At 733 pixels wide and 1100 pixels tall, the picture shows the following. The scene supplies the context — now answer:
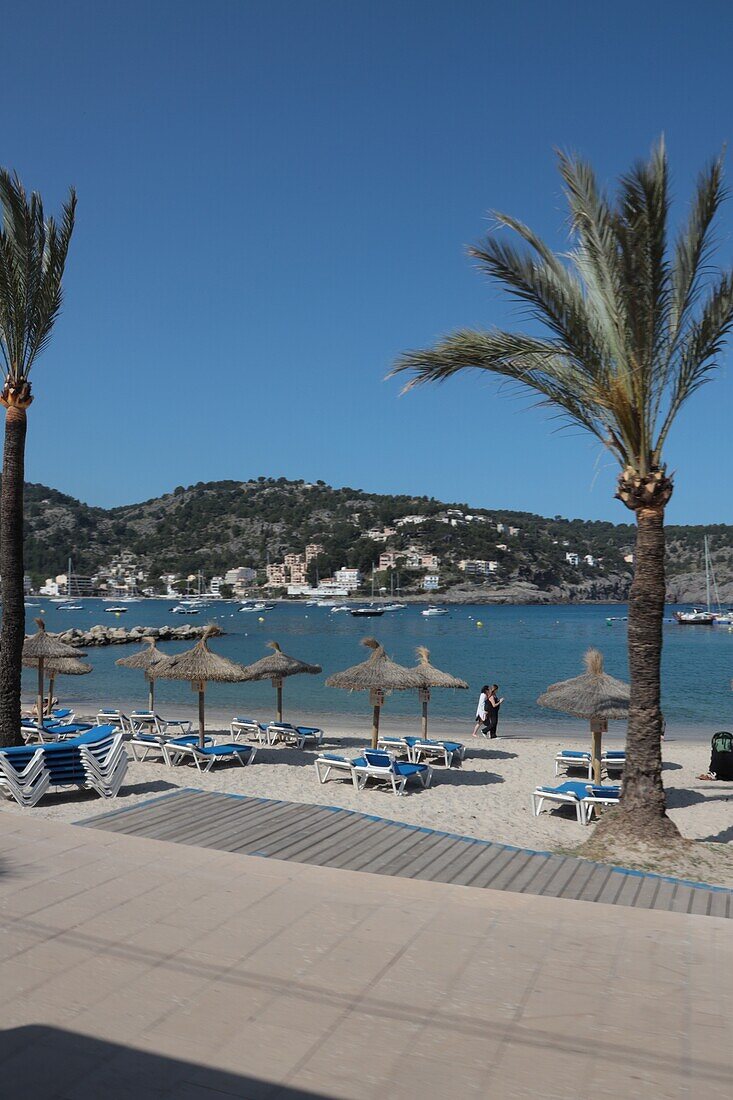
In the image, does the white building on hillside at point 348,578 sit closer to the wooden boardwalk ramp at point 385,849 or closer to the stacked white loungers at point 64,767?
the stacked white loungers at point 64,767

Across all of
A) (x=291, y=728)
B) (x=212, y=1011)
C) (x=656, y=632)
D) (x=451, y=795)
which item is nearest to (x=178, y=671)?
(x=291, y=728)

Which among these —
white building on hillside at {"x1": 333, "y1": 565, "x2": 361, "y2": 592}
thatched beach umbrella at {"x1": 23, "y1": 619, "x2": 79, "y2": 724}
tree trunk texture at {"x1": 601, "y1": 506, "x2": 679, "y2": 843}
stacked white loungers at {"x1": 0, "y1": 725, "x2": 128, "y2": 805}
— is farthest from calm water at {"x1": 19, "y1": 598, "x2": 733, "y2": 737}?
white building on hillside at {"x1": 333, "y1": 565, "x2": 361, "y2": 592}

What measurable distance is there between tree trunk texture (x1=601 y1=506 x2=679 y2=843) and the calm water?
57.1ft

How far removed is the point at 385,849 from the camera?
26.8ft

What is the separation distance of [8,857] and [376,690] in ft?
26.5

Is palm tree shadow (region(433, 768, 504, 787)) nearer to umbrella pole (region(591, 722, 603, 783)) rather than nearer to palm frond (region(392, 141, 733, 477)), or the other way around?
umbrella pole (region(591, 722, 603, 783))

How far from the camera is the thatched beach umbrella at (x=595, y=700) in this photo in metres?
12.4

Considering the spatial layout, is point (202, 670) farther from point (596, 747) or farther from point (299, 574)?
point (299, 574)

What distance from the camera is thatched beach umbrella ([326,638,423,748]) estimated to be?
14.7m

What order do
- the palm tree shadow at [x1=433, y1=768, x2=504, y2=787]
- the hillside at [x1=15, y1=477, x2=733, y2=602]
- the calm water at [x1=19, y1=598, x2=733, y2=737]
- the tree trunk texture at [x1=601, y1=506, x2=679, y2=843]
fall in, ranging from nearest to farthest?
the tree trunk texture at [x1=601, y1=506, x2=679, y2=843]
the palm tree shadow at [x1=433, y1=768, x2=504, y2=787]
the calm water at [x1=19, y1=598, x2=733, y2=737]
the hillside at [x1=15, y1=477, x2=733, y2=602]

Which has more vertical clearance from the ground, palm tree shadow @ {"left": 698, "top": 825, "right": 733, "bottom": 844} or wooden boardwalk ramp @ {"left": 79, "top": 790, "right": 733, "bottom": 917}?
wooden boardwalk ramp @ {"left": 79, "top": 790, "right": 733, "bottom": 917}

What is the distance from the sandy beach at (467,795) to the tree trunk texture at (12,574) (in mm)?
2002

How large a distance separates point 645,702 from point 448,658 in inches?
1982

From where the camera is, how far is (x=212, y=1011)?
14.8 ft
